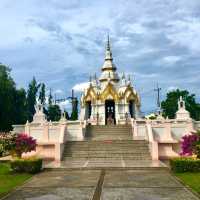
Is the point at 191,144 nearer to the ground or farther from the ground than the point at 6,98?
nearer to the ground

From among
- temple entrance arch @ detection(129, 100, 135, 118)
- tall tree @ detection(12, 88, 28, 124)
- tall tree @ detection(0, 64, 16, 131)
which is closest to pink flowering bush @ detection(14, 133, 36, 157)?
temple entrance arch @ detection(129, 100, 135, 118)

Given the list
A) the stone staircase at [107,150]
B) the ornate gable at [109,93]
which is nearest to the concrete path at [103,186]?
the stone staircase at [107,150]

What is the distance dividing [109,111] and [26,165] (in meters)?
22.1

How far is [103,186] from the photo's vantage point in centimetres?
1195

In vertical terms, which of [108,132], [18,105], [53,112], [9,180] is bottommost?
[9,180]

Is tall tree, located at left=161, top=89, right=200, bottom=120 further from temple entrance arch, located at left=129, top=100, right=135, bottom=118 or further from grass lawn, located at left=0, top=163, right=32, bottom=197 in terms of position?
grass lawn, located at left=0, top=163, right=32, bottom=197

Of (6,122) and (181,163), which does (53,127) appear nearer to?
(181,163)

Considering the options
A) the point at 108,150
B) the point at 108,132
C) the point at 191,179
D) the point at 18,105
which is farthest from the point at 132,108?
the point at 191,179

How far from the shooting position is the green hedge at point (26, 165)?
16.2 meters

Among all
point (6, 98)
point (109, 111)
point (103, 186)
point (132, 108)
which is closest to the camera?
point (103, 186)

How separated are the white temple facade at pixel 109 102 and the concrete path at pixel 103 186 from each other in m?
20.5

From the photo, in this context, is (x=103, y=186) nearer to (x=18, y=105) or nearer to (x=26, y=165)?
(x=26, y=165)

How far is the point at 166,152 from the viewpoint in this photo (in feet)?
75.8

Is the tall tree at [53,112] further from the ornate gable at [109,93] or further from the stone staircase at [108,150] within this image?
the stone staircase at [108,150]
